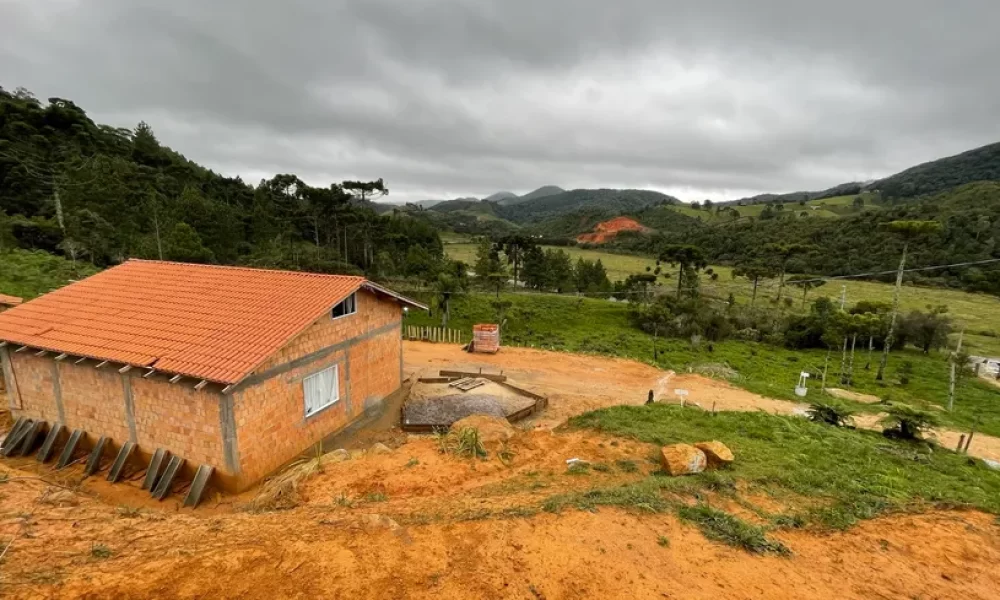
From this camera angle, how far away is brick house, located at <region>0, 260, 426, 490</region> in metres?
8.95

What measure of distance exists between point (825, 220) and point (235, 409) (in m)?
93.9

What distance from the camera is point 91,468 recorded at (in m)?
9.80

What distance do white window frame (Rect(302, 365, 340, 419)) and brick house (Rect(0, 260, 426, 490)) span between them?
3 cm

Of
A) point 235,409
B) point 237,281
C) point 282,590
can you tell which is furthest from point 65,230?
point 282,590

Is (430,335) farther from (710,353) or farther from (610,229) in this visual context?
(610,229)

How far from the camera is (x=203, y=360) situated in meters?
8.90

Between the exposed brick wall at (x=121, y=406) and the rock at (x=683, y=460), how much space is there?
880 centimetres

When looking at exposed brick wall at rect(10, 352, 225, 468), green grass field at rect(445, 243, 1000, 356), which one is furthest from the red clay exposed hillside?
exposed brick wall at rect(10, 352, 225, 468)

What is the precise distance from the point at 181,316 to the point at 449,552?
926 cm

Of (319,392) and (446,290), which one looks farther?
(446,290)

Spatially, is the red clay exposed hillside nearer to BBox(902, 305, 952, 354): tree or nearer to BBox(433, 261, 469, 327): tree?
BBox(902, 305, 952, 354): tree

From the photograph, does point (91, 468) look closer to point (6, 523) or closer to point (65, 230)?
point (6, 523)

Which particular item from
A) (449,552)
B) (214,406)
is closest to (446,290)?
(214,406)

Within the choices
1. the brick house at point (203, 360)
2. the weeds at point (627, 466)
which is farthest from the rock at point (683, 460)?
the brick house at point (203, 360)
